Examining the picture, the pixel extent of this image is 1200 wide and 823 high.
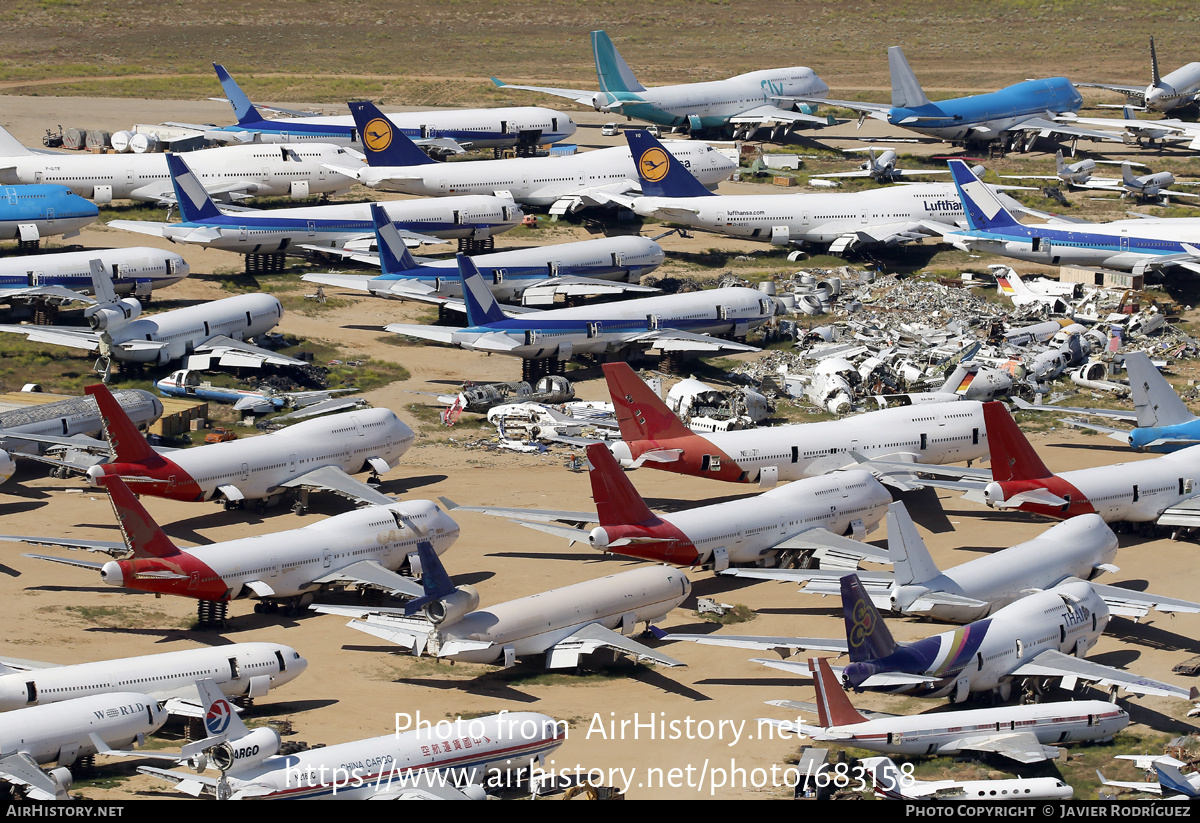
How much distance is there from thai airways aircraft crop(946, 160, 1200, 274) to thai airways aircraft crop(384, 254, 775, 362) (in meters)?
16.1

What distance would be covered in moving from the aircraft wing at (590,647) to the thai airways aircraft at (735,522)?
5159 mm

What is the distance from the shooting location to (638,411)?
67.4 meters

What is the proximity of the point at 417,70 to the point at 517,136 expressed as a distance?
128ft

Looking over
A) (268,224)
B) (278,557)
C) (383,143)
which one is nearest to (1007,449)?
(278,557)

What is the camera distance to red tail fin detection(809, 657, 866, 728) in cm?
4544

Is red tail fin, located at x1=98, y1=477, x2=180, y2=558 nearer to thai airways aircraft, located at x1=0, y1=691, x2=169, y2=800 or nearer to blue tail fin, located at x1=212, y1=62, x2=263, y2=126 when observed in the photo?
thai airways aircraft, located at x1=0, y1=691, x2=169, y2=800

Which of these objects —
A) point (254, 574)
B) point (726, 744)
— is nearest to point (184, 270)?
point (254, 574)

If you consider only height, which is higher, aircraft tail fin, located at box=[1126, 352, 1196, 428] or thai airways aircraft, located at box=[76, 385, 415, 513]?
aircraft tail fin, located at box=[1126, 352, 1196, 428]

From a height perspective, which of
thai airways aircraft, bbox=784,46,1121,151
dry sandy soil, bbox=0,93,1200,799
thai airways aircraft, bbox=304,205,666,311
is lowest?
dry sandy soil, bbox=0,93,1200,799

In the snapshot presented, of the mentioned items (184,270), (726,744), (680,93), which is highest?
(680,93)

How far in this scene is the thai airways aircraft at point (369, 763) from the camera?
4247 cm

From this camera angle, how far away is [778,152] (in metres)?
130

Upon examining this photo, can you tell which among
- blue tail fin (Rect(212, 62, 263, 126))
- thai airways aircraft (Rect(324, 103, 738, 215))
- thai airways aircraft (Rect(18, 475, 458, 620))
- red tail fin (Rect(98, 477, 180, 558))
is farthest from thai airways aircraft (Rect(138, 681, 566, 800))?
blue tail fin (Rect(212, 62, 263, 126))

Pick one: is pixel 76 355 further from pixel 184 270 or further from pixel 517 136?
pixel 517 136
